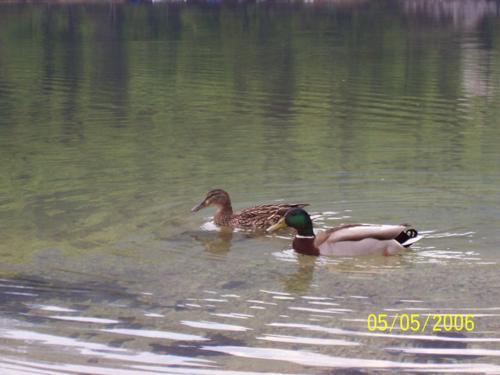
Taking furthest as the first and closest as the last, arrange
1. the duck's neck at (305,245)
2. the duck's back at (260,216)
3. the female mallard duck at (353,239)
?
the duck's back at (260,216) < the duck's neck at (305,245) < the female mallard duck at (353,239)

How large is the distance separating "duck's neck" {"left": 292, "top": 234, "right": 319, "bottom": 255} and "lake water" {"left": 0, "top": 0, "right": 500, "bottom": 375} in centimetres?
13

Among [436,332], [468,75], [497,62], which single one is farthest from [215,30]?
[436,332]

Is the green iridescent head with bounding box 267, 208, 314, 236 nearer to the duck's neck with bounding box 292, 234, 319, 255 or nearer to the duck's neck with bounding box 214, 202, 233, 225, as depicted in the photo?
the duck's neck with bounding box 292, 234, 319, 255

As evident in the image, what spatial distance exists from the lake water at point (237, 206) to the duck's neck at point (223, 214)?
175 mm

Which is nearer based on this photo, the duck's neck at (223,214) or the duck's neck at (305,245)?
Answer: the duck's neck at (305,245)

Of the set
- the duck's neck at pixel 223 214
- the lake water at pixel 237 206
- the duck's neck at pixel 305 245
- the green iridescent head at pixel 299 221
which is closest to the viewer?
the lake water at pixel 237 206

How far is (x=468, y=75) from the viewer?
3334 cm

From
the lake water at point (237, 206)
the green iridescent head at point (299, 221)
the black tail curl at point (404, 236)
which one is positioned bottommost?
the lake water at point (237, 206)

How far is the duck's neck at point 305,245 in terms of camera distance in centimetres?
1172

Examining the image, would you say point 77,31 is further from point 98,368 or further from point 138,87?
point 98,368

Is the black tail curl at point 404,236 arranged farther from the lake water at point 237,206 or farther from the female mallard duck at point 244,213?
the female mallard duck at point 244,213

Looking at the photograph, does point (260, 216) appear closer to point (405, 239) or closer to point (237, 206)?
point (237, 206)

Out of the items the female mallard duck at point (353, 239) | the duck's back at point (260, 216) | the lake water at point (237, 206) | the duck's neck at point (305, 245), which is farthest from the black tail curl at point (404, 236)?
the duck's back at point (260, 216)

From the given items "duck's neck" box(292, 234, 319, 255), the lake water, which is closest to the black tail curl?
the lake water
